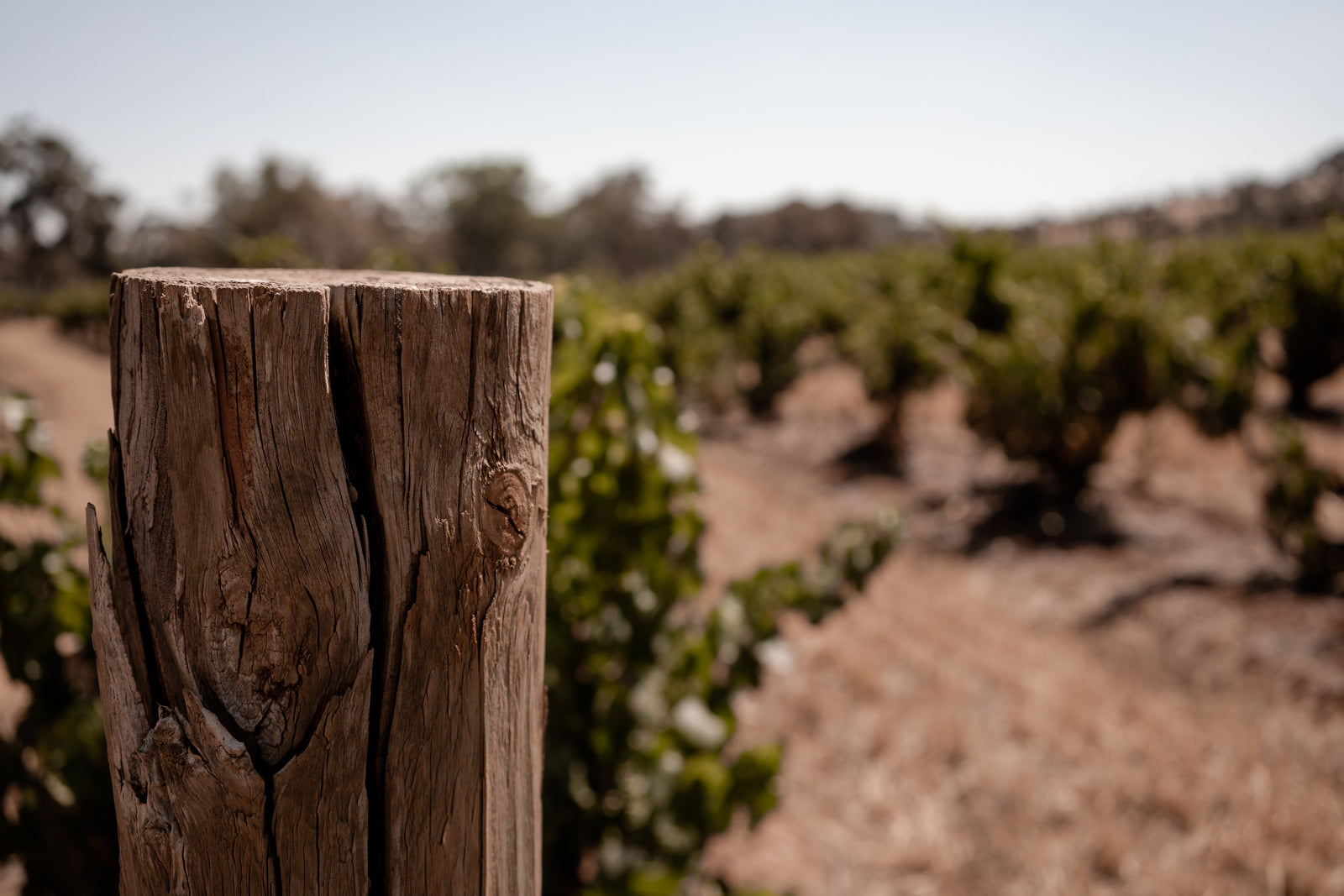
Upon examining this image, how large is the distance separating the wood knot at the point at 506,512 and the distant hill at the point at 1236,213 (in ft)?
91.6

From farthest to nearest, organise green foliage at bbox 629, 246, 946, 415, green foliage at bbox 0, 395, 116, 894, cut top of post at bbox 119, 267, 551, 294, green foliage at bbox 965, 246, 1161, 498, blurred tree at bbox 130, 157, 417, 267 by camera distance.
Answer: blurred tree at bbox 130, 157, 417, 267
green foliage at bbox 629, 246, 946, 415
green foliage at bbox 965, 246, 1161, 498
green foliage at bbox 0, 395, 116, 894
cut top of post at bbox 119, 267, 551, 294

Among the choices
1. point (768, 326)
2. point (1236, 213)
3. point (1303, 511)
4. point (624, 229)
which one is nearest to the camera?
point (1303, 511)

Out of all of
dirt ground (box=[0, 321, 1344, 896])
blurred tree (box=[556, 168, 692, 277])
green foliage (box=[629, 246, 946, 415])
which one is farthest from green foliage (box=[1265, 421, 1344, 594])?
blurred tree (box=[556, 168, 692, 277])

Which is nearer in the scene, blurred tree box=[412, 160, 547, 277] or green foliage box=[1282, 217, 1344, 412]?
green foliage box=[1282, 217, 1344, 412]

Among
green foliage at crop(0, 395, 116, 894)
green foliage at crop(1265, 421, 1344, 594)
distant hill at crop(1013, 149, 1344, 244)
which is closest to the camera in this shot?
green foliage at crop(0, 395, 116, 894)

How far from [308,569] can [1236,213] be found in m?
44.7

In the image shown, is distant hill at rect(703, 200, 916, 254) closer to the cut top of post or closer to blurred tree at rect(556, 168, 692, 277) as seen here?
blurred tree at rect(556, 168, 692, 277)

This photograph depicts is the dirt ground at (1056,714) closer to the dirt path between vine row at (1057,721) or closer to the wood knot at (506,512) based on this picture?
the dirt path between vine row at (1057,721)

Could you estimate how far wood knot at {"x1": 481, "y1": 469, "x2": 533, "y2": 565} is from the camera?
915 millimetres

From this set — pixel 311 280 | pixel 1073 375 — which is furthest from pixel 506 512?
pixel 1073 375

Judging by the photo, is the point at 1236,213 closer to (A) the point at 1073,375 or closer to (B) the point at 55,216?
(A) the point at 1073,375

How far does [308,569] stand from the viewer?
862 millimetres

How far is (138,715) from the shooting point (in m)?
0.87

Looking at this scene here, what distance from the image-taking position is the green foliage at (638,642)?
6.57 ft
